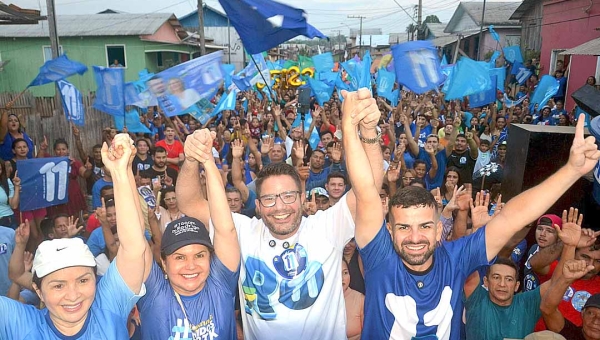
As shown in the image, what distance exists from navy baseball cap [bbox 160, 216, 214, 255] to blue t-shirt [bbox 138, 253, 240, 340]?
140 mm

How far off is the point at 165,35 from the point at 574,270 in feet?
84.9

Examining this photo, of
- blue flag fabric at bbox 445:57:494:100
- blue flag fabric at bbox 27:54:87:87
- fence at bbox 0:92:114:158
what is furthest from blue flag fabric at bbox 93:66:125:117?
blue flag fabric at bbox 445:57:494:100

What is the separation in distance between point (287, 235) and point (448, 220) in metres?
1.84

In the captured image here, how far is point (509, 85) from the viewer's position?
17859 millimetres

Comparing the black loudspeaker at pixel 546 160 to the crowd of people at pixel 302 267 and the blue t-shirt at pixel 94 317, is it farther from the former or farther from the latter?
the blue t-shirt at pixel 94 317

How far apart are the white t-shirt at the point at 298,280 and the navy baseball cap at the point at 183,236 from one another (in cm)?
32

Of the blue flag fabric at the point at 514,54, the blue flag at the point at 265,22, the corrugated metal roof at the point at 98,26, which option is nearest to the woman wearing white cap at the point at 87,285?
the blue flag at the point at 265,22

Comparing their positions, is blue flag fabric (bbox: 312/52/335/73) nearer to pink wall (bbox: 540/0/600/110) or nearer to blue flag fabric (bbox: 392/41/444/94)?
blue flag fabric (bbox: 392/41/444/94)

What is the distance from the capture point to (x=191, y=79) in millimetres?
5500

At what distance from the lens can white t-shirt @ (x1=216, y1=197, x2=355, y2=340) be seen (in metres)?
A: 2.56

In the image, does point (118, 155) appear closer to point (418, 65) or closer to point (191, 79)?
point (191, 79)

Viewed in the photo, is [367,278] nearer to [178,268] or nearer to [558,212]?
[178,268]

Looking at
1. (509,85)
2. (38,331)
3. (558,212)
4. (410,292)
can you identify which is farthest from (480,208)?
(509,85)

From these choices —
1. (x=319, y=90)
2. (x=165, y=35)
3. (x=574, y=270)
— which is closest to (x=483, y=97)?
(x=319, y=90)
